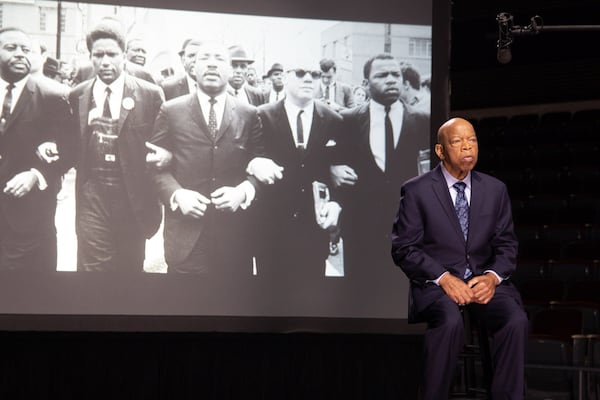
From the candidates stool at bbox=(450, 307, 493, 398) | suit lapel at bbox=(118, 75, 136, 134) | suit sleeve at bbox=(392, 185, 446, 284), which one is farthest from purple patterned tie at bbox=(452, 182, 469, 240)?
suit lapel at bbox=(118, 75, 136, 134)

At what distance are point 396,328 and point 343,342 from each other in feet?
1.23

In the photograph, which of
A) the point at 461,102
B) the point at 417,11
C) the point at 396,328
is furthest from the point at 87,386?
the point at 461,102

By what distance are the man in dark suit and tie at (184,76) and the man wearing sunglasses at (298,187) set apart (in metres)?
0.53

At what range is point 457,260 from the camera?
9.73ft

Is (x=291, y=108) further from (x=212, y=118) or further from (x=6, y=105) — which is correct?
(x=6, y=105)

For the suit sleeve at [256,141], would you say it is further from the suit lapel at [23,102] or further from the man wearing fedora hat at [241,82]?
the suit lapel at [23,102]

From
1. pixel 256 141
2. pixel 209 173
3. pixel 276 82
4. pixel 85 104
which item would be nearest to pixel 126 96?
pixel 85 104

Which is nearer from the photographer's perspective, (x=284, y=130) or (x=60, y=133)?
(x=60, y=133)

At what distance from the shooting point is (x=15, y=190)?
5.49 meters

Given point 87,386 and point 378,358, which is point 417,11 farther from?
point 87,386

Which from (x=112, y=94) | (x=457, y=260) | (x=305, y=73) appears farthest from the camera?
(x=305, y=73)

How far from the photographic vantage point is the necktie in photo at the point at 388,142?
5898 millimetres

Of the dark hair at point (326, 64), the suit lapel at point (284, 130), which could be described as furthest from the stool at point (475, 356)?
the dark hair at point (326, 64)

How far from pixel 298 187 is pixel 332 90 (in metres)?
0.72
